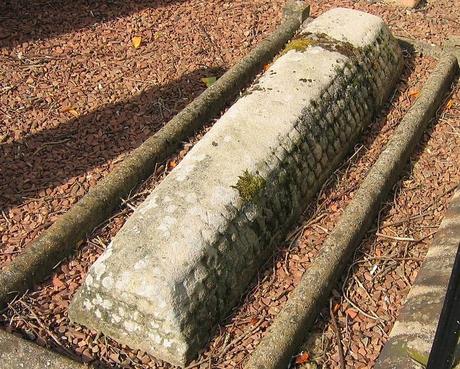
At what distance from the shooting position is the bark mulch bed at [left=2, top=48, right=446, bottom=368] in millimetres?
4262

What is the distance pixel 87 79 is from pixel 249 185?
3.18 m

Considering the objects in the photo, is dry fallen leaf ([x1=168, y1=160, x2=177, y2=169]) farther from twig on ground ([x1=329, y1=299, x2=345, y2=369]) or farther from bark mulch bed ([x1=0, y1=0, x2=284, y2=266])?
twig on ground ([x1=329, y1=299, x2=345, y2=369])

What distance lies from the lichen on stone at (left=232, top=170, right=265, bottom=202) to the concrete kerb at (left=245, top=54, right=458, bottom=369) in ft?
2.26

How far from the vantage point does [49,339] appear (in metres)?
4.32

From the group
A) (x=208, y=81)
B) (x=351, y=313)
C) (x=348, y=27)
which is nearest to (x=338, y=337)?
(x=351, y=313)

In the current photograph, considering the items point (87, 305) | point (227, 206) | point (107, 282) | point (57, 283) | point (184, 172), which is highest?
point (184, 172)

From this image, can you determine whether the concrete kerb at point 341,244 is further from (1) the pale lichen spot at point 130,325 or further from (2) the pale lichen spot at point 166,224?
(2) the pale lichen spot at point 166,224

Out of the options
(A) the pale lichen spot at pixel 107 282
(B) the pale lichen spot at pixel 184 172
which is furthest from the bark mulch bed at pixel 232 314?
(B) the pale lichen spot at pixel 184 172

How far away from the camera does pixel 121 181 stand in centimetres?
536

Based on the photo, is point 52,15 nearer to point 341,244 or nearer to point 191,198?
point 191,198

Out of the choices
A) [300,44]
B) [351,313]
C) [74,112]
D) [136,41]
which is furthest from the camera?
[136,41]

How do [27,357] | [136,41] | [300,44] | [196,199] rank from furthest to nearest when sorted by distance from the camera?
[136,41] → [300,44] → [196,199] → [27,357]

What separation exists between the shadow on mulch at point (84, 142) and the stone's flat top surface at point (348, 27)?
4.98 feet

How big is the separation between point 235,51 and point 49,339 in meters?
4.44
